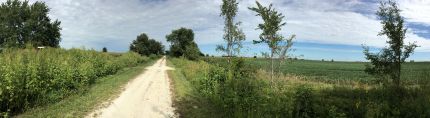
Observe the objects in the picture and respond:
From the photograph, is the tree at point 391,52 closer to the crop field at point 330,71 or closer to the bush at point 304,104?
the crop field at point 330,71

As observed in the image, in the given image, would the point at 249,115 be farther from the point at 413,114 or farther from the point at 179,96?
the point at 179,96

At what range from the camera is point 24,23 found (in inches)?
2217

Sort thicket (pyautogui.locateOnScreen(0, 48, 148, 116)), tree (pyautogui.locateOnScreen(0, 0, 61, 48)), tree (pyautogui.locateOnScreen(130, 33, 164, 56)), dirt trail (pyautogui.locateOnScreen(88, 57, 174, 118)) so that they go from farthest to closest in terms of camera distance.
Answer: tree (pyautogui.locateOnScreen(130, 33, 164, 56)), tree (pyautogui.locateOnScreen(0, 0, 61, 48)), dirt trail (pyautogui.locateOnScreen(88, 57, 174, 118)), thicket (pyautogui.locateOnScreen(0, 48, 148, 116))

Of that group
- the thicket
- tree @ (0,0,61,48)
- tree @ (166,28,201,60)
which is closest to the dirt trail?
the thicket

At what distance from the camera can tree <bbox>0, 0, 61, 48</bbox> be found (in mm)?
54250

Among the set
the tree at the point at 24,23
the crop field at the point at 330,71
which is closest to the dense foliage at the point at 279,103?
the crop field at the point at 330,71

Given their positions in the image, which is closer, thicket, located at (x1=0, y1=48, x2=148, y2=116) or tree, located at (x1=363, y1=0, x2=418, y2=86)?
thicket, located at (x1=0, y1=48, x2=148, y2=116)

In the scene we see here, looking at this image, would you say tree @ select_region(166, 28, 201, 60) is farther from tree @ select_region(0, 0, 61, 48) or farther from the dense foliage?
the dense foliage

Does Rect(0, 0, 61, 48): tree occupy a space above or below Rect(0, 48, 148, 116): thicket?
above

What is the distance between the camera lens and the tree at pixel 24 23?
5425 cm

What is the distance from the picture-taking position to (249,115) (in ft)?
30.8

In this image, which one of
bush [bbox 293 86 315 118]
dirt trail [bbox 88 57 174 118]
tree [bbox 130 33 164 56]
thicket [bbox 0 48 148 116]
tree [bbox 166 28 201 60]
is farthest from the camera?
tree [bbox 130 33 164 56]

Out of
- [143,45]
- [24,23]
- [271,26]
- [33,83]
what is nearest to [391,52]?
[271,26]

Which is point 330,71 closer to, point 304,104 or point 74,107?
point 304,104
